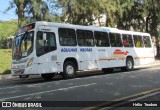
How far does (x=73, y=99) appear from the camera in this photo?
11.7 metres

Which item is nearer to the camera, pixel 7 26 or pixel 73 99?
pixel 73 99

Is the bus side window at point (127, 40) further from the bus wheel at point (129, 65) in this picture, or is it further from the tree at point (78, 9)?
the tree at point (78, 9)

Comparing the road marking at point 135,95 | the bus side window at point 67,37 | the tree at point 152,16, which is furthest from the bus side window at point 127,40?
the tree at point 152,16

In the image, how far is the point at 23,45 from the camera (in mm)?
20000

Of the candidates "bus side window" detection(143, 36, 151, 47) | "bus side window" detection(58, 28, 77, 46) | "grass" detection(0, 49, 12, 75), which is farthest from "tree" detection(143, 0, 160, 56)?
"bus side window" detection(58, 28, 77, 46)

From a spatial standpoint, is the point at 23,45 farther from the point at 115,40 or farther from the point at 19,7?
the point at 19,7

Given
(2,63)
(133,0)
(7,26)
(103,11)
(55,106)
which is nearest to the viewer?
(55,106)

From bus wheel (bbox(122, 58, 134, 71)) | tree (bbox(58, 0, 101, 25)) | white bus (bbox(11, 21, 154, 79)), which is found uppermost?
tree (bbox(58, 0, 101, 25))

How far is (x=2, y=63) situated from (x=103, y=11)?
1003cm

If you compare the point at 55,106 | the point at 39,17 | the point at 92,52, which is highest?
the point at 39,17

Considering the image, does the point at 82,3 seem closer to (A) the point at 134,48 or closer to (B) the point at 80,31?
(A) the point at 134,48

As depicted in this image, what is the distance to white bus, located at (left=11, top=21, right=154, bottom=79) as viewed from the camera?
19.5m

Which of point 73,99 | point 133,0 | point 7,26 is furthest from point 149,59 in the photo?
point 7,26

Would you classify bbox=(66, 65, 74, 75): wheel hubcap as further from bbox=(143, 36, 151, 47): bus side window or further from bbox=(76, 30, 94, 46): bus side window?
bbox=(143, 36, 151, 47): bus side window
